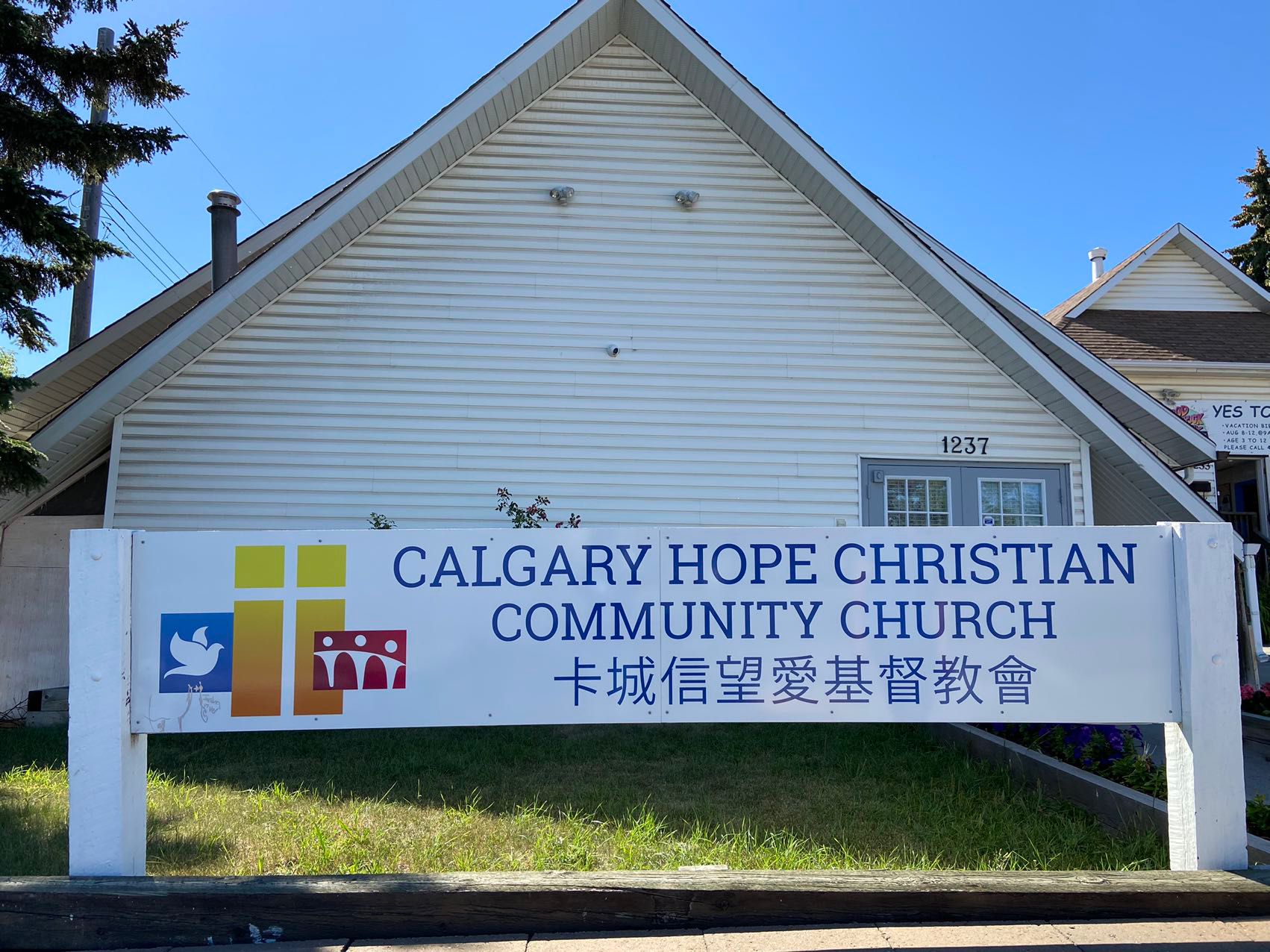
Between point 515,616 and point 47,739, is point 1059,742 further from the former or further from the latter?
point 47,739

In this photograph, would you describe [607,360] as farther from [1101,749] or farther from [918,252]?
[1101,749]

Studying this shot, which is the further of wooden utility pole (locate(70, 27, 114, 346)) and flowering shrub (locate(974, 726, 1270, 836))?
wooden utility pole (locate(70, 27, 114, 346))

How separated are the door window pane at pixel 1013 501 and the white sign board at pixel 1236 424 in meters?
8.07

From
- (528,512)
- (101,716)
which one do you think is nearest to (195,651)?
(101,716)

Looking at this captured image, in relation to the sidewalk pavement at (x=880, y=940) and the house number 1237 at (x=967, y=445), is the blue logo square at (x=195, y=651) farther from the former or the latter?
the house number 1237 at (x=967, y=445)

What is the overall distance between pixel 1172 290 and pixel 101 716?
18.7 metres

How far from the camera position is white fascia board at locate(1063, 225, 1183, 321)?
54.4 feet

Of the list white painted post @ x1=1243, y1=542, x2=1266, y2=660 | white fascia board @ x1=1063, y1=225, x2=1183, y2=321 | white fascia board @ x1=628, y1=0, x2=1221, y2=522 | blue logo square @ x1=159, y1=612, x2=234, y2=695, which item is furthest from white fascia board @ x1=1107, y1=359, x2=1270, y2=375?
blue logo square @ x1=159, y1=612, x2=234, y2=695

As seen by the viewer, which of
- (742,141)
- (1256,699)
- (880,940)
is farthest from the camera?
(742,141)

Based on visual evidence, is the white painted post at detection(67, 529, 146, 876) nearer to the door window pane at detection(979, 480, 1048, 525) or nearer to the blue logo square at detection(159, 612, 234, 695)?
the blue logo square at detection(159, 612, 234, 695)

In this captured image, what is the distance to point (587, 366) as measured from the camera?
845cm

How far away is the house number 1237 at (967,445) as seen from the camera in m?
8.73

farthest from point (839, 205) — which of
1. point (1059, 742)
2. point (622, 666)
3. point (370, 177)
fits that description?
point (622, 666)

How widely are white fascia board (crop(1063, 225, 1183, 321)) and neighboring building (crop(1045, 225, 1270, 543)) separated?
19 mm
